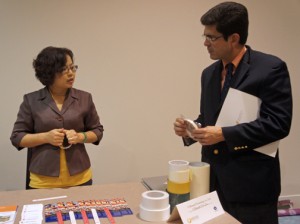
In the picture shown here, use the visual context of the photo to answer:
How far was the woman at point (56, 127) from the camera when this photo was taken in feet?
6.02

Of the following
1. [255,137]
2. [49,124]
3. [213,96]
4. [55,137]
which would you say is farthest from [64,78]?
[255,137]

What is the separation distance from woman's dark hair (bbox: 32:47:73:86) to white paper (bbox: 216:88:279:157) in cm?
104

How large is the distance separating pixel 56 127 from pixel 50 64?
385mm

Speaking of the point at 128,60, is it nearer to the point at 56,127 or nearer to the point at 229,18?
the point at 56,127

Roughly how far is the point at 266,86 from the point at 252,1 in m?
1.96

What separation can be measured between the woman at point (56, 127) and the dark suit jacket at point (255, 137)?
78cm

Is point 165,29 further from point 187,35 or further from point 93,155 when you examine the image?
point 93,155

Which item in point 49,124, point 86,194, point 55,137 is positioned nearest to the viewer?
point 86,194

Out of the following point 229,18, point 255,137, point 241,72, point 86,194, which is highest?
point 229,18

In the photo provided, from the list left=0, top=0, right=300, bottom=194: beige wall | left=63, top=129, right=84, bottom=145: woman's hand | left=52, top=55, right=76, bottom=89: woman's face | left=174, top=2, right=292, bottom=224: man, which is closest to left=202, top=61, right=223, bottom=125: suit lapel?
left=174, top=2, right=292, bottom=224: man

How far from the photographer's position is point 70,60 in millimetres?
2047

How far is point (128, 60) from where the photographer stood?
2898 millimetres

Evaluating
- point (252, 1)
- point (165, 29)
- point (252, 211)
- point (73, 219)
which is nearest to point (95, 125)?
point (73, 219)

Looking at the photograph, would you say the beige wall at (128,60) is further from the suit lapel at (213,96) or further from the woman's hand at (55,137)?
the suit lapel at (213,96)
